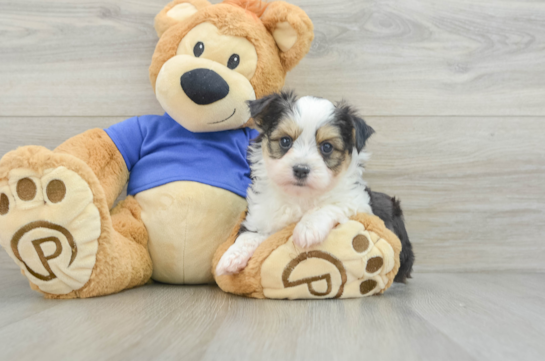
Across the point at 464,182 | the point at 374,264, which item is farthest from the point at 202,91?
the point at 464,182

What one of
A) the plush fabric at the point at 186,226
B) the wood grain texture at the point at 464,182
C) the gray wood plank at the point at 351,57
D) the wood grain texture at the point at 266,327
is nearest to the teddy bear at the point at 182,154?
the plush fabric at the point at 186,226

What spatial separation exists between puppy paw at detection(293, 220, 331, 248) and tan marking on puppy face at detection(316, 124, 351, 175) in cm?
21

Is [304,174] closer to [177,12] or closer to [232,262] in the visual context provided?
[232,262]

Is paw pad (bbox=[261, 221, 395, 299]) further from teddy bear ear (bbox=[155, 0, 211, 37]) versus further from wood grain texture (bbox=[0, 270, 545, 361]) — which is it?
teddy bear ear (bbox=[155, 0, 211, 37])

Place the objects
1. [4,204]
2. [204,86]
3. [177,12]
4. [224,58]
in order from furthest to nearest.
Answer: [177,12] < [224,58] < [204,86] < [4,204]

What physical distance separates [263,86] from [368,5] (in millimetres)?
799

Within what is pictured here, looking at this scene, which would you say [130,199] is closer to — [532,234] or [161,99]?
[161,99]

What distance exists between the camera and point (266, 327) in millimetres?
1149

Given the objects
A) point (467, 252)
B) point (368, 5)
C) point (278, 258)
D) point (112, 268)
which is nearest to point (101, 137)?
point (112, 268)

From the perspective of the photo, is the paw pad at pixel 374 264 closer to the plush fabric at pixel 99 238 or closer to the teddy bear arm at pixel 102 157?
the plush fabric at pixel 99 238

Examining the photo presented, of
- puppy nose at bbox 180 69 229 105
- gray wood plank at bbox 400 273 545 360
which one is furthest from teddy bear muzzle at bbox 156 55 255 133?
gray wood plank at bbox 400 273 545 360

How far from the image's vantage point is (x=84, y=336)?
105 centimetres

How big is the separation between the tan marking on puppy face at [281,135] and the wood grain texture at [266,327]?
0.51 meters

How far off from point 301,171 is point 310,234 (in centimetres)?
21
